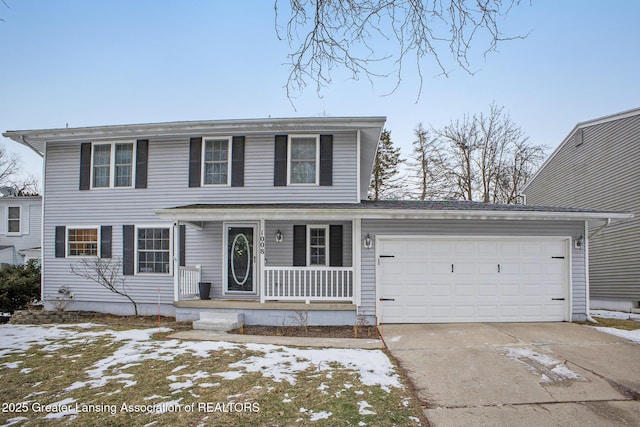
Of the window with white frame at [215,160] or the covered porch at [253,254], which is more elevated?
the window with white frame at [215,160]

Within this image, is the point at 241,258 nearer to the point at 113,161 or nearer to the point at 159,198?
the point at 159,198

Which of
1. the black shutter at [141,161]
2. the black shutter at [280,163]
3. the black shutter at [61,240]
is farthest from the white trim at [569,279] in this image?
the black shutter at [61,240]

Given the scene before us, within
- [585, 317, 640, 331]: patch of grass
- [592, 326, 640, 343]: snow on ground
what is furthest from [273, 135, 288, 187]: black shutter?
[585, 317, 640, 331]: patch of grass

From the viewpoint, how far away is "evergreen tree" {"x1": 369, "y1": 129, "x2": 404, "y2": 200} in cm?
2697

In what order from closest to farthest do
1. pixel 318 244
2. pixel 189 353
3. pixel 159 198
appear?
pixel 189 353 → pixel 318 244 → pixel 159 198

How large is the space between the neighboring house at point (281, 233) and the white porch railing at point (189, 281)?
0.14 feet

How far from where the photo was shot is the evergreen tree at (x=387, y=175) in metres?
27.0

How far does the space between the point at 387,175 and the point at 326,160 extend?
17.9 metres

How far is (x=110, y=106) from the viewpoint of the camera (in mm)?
13234

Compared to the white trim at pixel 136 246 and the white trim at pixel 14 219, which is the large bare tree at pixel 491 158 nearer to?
the white trim at pixel 136 246

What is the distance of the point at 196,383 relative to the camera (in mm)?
4922

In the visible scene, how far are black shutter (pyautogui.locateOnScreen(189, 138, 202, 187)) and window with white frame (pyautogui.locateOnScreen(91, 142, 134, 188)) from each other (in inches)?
71.9

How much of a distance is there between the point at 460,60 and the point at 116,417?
4.80m

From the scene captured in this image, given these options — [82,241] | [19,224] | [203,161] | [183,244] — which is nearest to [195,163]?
[203,161]
